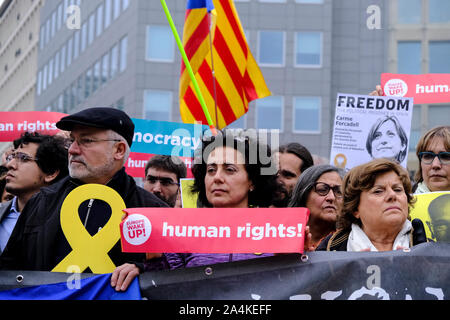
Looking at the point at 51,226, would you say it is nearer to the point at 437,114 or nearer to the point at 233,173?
the point at 233,173

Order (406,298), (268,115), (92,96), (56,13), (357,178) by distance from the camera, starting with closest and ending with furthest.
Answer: (406,298)
(357,178)
(268,115)
(92,96)
(56,13)

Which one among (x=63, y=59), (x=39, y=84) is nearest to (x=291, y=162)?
(x=63, y=59)

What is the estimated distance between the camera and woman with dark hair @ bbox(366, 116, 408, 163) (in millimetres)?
6934

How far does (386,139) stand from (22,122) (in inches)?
122

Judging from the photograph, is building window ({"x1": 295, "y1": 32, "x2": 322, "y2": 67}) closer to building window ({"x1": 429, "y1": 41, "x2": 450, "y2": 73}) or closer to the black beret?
building window ({"x1": 429, "y1": 41, "x2": 450, "y2": 73})

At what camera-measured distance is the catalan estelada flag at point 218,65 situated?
287 inches

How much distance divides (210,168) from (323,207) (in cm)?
92

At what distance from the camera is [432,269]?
13.5 ft

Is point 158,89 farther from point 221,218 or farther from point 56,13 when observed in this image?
point 221,218

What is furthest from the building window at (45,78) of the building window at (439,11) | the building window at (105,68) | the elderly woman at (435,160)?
the elderly woman at (435,160)

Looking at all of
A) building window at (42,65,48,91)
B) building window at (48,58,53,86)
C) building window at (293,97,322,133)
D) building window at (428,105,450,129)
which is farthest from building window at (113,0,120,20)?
building window at (428,105,450,129)

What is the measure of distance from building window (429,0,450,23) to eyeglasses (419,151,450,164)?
3159 cm

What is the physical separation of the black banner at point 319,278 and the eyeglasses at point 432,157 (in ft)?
5.38
